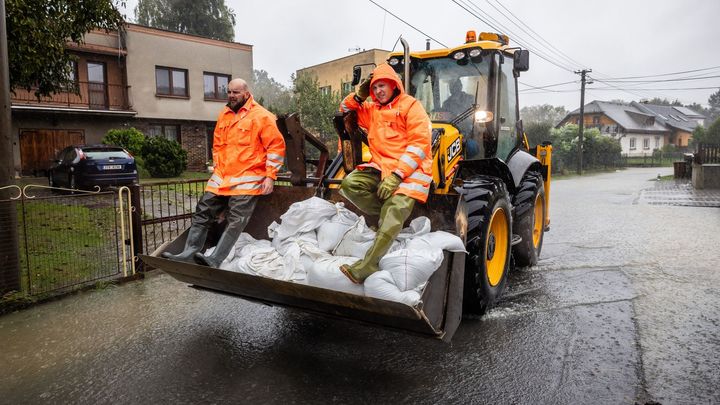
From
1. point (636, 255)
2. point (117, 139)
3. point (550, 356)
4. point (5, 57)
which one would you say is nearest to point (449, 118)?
point (550, 356)

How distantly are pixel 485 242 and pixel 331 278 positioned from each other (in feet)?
5.10

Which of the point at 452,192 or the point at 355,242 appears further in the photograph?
the point at 452,192

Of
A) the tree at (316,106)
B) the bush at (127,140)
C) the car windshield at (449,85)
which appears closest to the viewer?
the car windshield at (449,85)

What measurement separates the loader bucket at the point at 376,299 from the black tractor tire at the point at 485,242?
272 mm

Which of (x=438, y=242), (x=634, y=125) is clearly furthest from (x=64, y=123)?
(x=634, y=125)

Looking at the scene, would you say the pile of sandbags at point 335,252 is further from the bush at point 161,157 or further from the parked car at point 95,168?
the bush at point 161,157

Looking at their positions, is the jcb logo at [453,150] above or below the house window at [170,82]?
below

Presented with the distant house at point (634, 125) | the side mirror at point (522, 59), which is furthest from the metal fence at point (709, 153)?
the distant house at point (634, 125)

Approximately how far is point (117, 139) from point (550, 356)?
63.8 ft

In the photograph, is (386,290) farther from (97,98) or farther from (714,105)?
(714,105)

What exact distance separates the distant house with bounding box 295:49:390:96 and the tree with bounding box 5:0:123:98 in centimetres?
2271

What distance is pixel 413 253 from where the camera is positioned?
352 cm

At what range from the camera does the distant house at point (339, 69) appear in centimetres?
3132

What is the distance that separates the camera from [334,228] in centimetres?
417
